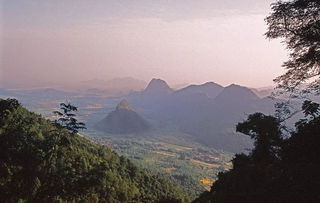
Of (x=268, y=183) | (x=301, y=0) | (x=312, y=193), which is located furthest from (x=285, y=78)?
(x=312, y=193)

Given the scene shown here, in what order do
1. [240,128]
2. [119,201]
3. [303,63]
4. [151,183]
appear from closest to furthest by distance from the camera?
[303,63], [240,128], [119,201], [151,183]

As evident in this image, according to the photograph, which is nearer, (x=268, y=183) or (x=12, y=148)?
(x=268, y=183)

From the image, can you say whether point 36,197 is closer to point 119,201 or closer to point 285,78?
point 285,78

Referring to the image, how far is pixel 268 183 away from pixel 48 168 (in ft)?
38.6

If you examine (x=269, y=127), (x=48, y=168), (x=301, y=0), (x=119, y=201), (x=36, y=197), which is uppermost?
(x=301, y=0)

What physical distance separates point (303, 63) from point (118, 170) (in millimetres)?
76513

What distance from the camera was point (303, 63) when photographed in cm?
1712

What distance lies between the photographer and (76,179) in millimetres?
19359

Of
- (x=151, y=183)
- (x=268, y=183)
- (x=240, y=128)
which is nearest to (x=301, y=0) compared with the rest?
(x=268, y=183)

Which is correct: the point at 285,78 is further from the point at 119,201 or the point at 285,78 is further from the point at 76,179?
the point at 119,201

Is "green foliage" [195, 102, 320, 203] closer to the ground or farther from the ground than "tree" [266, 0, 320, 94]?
closer to the ground

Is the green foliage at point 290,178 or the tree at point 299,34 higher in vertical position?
the tree at point 299,34

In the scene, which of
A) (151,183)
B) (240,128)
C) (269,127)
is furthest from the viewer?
(151,183)

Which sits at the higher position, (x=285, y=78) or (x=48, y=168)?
(x=285, y=78)
